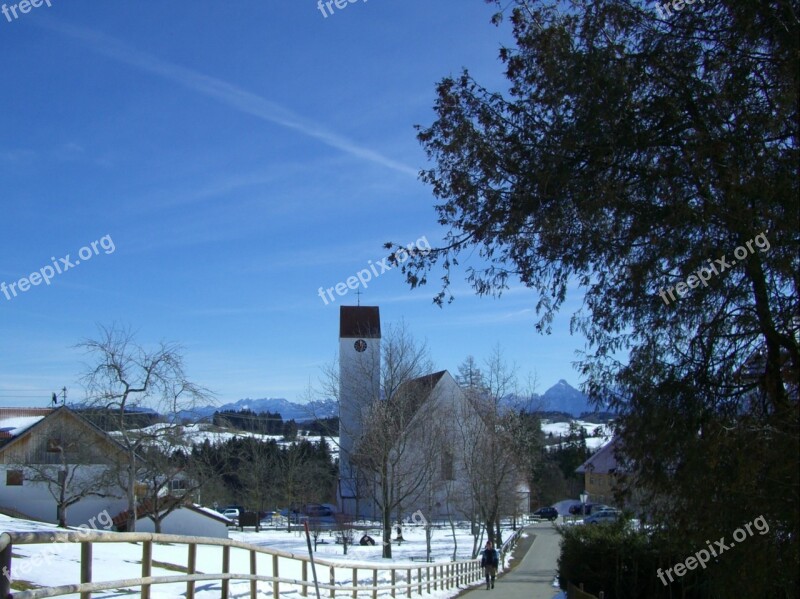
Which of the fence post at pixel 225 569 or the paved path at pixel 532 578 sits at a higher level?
the fence post at pixel 225 569

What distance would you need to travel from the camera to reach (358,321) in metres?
82.2

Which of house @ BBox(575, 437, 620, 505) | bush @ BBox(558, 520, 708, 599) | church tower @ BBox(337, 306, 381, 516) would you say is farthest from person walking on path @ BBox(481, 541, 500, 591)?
church tower @ BBox(337, 306, 381, 516)

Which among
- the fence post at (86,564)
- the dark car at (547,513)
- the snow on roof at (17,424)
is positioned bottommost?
the dark car at (547,513)

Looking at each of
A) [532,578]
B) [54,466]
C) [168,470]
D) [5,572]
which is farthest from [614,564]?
[54,466]

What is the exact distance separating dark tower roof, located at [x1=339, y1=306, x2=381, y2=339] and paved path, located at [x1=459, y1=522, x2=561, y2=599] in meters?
25.9

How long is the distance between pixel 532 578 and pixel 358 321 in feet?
156

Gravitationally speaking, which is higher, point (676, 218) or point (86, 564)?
point (676, 218)

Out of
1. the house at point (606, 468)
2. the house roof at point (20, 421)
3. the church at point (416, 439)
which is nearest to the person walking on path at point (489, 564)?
the house at point (606, 468)

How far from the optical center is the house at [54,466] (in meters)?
43.8

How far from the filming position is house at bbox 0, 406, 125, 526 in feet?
144

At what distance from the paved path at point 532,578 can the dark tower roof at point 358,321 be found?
25920 mm

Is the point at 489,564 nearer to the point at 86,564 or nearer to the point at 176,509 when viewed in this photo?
the point at 86,564

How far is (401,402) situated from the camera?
147 feet

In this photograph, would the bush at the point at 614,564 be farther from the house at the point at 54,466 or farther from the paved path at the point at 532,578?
the house at the point at 54,466
